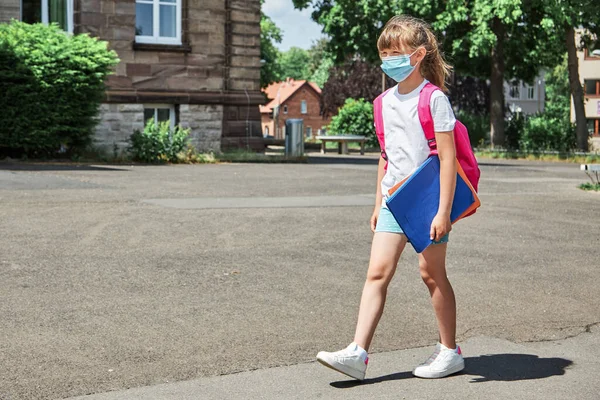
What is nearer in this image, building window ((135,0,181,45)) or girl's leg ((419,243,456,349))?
girl's leg ((419,243,456,349))

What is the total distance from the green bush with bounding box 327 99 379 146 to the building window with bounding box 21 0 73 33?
25.8 meters

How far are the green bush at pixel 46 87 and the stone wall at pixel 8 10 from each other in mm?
2262

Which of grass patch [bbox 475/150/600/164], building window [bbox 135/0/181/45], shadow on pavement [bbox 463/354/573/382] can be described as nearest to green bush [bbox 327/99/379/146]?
grass patch [bbox 475/150/600/164]

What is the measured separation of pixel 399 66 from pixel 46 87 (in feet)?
50.3

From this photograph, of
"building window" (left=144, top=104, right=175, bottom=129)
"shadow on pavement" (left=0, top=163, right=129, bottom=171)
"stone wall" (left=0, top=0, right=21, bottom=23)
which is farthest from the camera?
"building window" (left=144, top=104, right=175, bottom=129)

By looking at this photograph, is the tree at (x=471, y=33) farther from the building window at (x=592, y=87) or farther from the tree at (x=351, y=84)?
the building window at (x=592, y=87)

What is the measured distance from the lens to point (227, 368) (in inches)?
193

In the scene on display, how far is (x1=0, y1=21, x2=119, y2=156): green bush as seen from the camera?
62.0ft

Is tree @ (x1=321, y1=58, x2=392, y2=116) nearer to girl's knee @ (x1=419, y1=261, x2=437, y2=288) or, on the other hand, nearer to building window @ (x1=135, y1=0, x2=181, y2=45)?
building window @ (x1=135, y1=0, x2=181, y2=45)

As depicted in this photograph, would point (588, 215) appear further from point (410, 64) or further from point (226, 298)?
point (410, 64)

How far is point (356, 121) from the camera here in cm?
4750

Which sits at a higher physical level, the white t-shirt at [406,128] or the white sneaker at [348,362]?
the white t-shirt at [406,128]

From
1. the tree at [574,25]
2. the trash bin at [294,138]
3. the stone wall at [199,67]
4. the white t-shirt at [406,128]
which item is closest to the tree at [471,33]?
the tree at [574,25]

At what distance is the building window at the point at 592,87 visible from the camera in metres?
79.6
